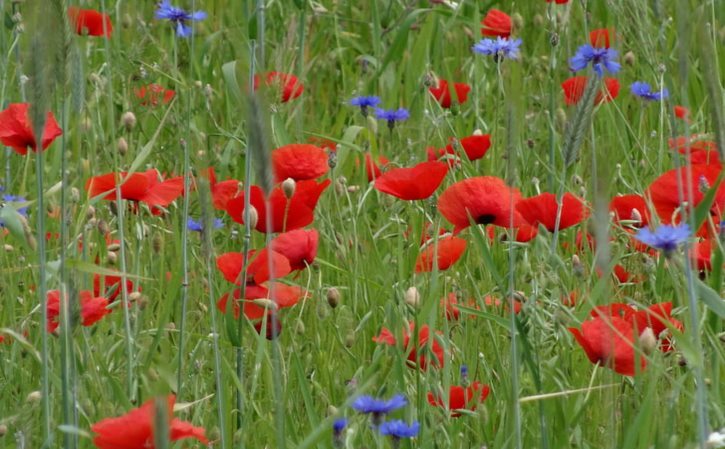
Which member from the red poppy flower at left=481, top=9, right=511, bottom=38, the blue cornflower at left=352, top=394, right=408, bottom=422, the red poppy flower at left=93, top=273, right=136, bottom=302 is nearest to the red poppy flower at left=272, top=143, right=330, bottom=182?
the red poppy flower at left=93, top=273, right=136, bottom=302

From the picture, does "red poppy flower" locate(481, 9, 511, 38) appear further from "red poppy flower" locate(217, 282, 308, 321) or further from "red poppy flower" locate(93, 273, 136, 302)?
"red poppy flower" locate(217, 282, 308, 321)

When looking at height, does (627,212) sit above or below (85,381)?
above

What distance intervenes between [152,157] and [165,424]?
2032mm

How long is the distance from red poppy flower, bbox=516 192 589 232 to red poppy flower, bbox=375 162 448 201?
4.5 inches

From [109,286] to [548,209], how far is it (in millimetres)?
641

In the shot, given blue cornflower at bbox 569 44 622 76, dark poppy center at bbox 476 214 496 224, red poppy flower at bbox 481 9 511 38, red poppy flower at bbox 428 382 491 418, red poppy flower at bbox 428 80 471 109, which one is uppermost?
red poppy flower at bbox 481 9 511 38

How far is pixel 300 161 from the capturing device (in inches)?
70.2

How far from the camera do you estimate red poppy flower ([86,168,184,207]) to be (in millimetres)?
1617

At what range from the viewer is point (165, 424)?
0.68 m

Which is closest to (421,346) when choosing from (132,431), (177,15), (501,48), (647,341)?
(647,341)

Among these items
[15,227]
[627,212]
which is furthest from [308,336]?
[15,227]

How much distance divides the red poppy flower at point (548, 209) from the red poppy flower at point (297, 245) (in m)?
0.25

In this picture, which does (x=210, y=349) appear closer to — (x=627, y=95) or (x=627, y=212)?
(x=627, y=212)

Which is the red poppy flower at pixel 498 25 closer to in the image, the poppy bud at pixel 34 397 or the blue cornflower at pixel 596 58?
the blue cornflower at pixel 596 58
